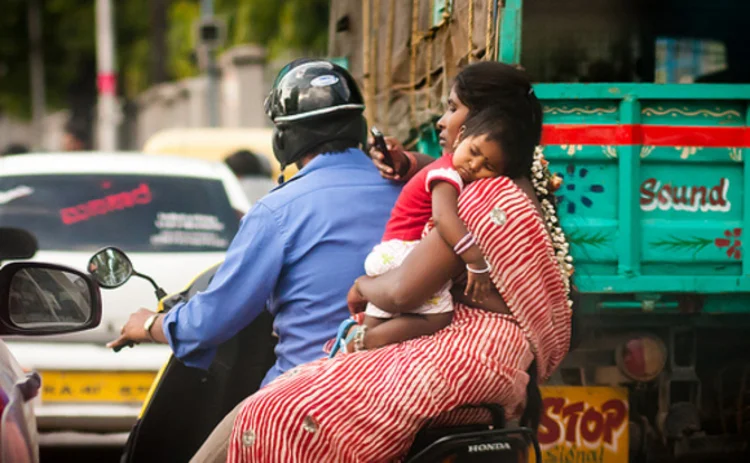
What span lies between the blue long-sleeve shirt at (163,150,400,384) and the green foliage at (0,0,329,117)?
60.1 ft

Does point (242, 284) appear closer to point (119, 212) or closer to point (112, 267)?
point (112, 267)

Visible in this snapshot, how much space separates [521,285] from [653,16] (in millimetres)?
5192

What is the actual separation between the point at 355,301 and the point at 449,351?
1.40 ft

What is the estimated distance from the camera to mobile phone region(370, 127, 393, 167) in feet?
11.7

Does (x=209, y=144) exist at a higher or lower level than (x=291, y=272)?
lower

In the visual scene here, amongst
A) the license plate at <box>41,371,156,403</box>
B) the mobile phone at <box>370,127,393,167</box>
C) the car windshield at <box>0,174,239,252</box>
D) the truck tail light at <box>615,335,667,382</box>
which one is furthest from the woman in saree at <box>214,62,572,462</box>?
the car windshield at <box>0,174,239,252</box>

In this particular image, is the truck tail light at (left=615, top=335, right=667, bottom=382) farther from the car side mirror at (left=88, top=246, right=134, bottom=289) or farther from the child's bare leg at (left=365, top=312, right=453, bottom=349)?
the car side mirror at (left=88, top=246, right=134, bottom=289)

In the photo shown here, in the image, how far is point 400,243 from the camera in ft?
10.5

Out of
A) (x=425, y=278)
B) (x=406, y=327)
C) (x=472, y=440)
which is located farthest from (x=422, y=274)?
(x=472, y=440)

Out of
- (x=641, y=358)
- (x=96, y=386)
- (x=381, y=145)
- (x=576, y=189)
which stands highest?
(x=381, y=145)

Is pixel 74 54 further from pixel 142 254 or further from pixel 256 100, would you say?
pixel 142 254

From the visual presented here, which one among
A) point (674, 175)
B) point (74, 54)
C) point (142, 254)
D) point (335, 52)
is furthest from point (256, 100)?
point (74, 54)

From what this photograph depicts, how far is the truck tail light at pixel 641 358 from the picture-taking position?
178 inches

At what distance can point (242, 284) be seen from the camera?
3.44 meters
